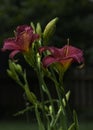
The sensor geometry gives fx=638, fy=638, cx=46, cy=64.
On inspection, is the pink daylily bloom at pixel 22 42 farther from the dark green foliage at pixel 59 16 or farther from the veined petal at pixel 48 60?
the dark green foliage at pixel 59 16

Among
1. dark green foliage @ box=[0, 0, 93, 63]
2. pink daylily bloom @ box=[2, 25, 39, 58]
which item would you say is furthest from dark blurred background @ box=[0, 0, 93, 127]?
pink daylily bloom @ box=[2, 25, 39, 58]

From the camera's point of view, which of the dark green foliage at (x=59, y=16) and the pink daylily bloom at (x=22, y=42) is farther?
the dark green foliage at (x=59, y=16)

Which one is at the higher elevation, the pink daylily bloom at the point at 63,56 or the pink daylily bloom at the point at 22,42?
the pink daylily bloom at the point at 22,42

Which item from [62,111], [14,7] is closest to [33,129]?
[14,7]

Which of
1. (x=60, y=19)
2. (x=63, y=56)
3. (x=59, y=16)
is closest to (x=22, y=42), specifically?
(x=63, y=56)

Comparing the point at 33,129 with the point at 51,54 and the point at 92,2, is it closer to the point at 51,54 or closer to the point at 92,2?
the point at 92,2

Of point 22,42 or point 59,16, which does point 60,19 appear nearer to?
point 59,16

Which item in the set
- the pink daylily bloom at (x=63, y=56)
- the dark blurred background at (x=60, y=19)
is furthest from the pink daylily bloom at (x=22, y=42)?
the dark blurred background at (x=60, y=19)

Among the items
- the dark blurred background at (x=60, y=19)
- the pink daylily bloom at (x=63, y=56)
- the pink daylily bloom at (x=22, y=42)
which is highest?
the pink daylily bloom at (x=22, y=42)
